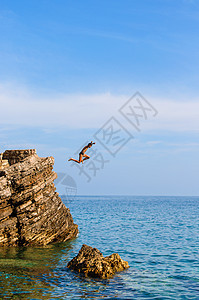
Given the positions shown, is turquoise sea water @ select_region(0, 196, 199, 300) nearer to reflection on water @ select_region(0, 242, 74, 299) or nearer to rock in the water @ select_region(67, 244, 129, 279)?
reflection on water @ select_region(0, 242, 74, 299)

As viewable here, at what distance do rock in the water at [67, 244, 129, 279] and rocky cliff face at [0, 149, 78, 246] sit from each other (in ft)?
26.9

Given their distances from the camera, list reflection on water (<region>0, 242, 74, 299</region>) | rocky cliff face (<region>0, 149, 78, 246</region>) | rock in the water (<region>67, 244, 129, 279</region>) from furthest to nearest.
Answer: rocky cliff face (<region>0, 149, 78, 246</region>) < rock in the water (<region>67, 244, 129, 279</region>) < reflection on water (<region>0, 242, 74, 299</region>)

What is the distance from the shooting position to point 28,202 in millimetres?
27094

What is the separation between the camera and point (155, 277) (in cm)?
1891

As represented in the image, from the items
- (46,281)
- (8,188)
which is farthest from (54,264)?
(8,188)

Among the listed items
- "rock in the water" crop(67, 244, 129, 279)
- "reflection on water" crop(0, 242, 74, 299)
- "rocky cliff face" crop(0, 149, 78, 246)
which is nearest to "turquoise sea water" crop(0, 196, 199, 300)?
"reflection on water" crop(0, 242, 74, 299)

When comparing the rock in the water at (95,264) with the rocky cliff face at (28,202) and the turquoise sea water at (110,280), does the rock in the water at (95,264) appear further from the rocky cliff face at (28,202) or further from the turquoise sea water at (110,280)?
the rocky cliff face at (28,202)

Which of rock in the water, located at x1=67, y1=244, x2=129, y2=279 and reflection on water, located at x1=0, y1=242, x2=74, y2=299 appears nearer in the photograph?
reflection on water, located at x1=0, y1=242, x2=74, y2=299

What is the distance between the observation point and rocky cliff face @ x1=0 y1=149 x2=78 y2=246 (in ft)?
85.4

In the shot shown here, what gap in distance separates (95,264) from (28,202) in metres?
11.0

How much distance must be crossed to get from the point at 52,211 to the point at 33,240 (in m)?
3.39

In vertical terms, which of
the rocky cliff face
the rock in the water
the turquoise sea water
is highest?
the rocky cliff face

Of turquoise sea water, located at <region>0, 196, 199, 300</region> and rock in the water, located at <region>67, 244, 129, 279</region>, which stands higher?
rock in the water, located at <region>67, 244, 129, 279</region>

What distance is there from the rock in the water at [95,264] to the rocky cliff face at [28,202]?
8191 millimetres
